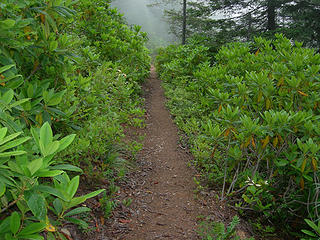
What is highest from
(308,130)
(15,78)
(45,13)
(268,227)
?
(45,13)

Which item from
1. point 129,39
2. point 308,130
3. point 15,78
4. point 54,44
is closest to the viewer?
point 15,78

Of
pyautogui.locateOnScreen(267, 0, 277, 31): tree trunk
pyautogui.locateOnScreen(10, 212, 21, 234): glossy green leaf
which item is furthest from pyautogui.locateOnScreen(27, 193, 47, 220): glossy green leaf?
pyautogui.locateOnScreen(267, 0, 277, 31): tree trunk

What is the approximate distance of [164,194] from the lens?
3732 mm

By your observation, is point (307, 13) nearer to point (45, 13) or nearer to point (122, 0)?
point (45, 13)

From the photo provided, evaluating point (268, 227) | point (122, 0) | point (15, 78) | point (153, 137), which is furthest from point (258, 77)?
point (122, 0)

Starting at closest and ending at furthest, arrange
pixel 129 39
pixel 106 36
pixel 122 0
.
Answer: pixel 106 36 < pixel 129 39 < pixel 122 0

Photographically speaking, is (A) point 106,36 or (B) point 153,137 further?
(A) point 106,36

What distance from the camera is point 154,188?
3865 mm

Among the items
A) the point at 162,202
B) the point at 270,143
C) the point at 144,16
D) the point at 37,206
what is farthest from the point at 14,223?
the point at 144,16

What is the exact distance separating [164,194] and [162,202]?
20 centimetres

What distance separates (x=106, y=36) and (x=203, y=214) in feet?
20.1

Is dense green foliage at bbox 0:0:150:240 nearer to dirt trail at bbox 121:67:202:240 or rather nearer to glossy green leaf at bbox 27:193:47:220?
glossy green leaf at bbox 27:193:47:220

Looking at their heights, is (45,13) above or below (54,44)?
above

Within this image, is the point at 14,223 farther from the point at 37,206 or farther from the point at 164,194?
the point at 164,194
